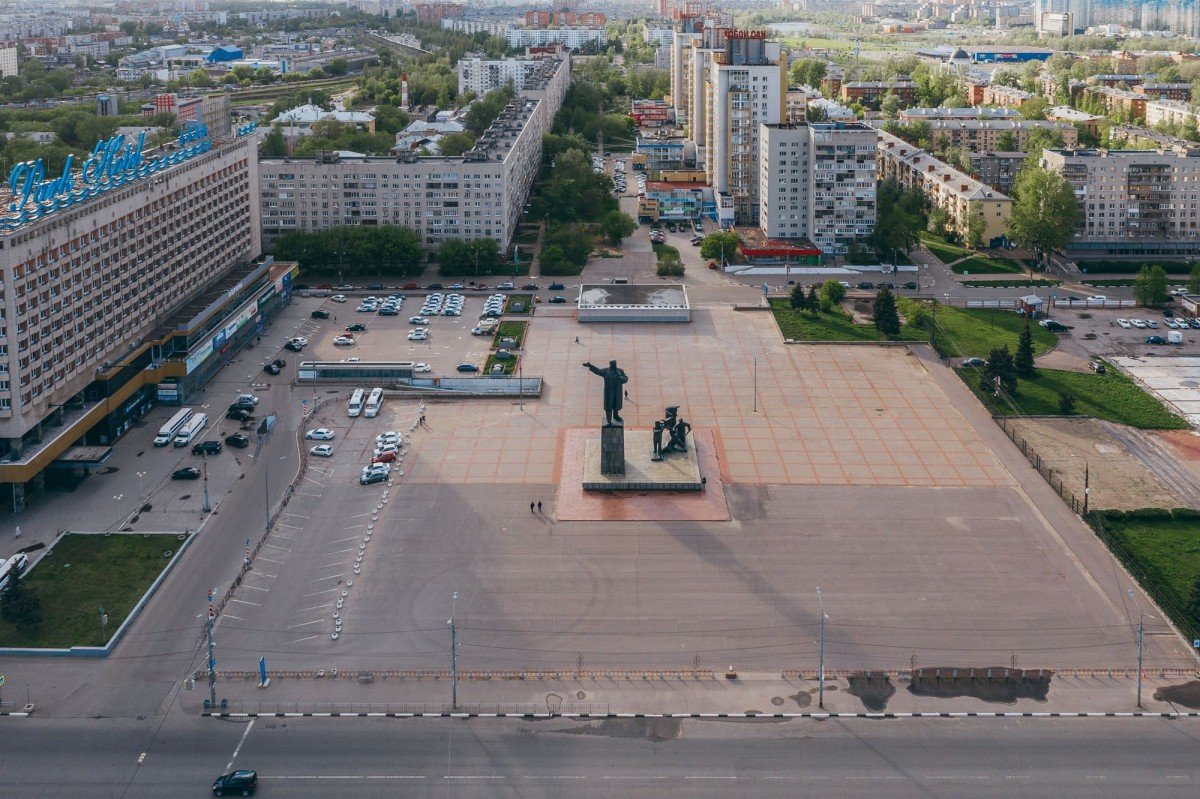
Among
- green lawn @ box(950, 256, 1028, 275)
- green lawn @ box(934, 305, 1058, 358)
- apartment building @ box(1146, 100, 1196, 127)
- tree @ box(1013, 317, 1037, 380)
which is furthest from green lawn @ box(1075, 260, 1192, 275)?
apartment building @ box(1146, 100, 1196, 127)

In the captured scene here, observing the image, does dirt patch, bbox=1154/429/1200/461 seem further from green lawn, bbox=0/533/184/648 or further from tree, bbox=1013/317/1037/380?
green lawn, bbox=0/533/184/648

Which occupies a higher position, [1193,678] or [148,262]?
[148,262]

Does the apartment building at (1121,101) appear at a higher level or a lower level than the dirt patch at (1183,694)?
higher

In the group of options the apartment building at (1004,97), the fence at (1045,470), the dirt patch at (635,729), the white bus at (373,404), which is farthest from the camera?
the apartment building at (1004,97)

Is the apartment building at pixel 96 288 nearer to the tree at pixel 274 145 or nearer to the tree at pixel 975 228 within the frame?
the tree at pixel 274 145

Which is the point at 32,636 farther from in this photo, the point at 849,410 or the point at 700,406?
the point at 849,410

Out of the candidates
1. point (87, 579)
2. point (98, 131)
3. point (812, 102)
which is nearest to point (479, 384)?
point (87, 579)

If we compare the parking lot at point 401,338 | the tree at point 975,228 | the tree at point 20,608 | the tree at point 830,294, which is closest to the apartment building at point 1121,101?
the tree at point 975,228
